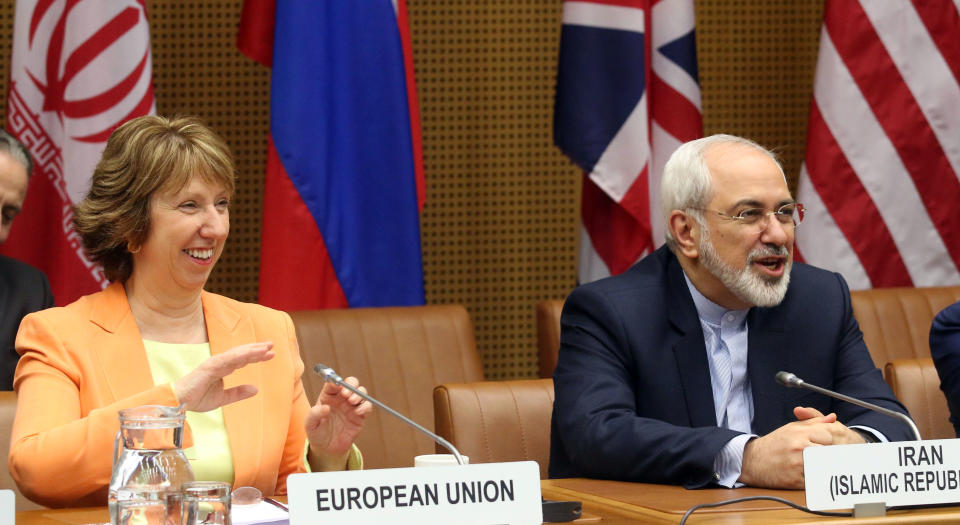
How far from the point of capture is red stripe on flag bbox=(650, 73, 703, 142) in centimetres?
444

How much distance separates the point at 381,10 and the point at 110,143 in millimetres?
1681

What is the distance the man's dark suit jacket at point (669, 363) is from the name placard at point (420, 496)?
0.69 metres

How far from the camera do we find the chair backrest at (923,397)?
3.22 metres

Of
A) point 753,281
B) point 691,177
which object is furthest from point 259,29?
point 753,281

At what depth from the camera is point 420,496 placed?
1859 mm

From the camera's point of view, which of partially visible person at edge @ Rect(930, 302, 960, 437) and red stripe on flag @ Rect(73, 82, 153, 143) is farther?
red stripe on flag @ Rect(73, 82, 153, 143)

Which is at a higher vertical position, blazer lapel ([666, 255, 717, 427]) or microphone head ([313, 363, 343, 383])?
microphone head ([313, 363, 343, 383])

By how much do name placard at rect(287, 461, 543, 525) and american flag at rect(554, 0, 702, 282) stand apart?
2.51 metres

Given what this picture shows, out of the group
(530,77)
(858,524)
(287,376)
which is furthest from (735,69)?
(858,524)

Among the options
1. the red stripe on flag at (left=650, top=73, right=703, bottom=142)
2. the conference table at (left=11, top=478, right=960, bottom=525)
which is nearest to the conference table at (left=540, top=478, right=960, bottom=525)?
the conference table at (left=11, top=478, right=960, bottom=525)

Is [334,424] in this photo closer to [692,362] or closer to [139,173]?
[139,173]

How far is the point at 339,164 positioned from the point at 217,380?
1.93 metres

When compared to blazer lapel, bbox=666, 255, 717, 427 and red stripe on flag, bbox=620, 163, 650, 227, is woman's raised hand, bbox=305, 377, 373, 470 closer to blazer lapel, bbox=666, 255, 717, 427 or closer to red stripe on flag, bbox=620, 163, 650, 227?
blazer lapel, bbox=666, 255, 717, 427

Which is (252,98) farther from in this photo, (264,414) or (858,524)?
(858,524)
